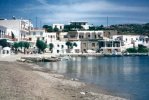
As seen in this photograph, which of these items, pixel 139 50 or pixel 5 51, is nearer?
pixel 5 51

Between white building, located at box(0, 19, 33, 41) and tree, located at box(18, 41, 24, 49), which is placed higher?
white building, located at box(0, 19, 33, 41)

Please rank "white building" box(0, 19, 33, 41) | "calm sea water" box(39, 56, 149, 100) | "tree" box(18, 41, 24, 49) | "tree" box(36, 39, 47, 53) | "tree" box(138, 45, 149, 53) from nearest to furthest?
"calm sea water" box(39, 56, 149, 100), "tree" box(18, 41, 24, 49), "tree" box(36, 39, 47, 53), "white building" box(0, 19, 33, 41), "tree" box(138, 45, 149, 53)

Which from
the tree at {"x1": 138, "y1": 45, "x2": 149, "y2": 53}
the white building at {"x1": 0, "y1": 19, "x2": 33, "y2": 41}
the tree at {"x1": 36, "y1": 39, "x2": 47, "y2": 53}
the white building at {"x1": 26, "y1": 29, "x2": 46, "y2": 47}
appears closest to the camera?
the tree at {"x1": 36, "y1": 39, "x2": 47, "y2": 53}

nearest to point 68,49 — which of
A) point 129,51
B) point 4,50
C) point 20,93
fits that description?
point 129,51

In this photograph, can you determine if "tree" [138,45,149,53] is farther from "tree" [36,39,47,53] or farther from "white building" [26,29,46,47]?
"tree" [36,39,47,53]

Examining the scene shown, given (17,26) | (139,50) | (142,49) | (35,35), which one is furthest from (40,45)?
(142,49)

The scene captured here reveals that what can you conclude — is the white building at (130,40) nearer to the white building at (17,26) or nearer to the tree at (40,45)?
the white building at (17,26)

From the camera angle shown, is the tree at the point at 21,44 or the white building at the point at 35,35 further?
the white building at the point at 35,35

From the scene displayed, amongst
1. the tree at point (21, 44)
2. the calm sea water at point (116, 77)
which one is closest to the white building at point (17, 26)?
the tree at point (21, 44)

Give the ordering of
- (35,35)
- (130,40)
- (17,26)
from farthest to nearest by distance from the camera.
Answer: (130,40) < (35,35) < (17,26)

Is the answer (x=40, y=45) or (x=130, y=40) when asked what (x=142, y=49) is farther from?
(x=40, y=45)

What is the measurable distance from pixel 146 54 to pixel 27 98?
119 metres

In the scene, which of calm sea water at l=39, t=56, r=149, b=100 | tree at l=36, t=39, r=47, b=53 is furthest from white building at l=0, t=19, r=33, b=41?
calm sea water at l=39, t=56, r=149, b=100

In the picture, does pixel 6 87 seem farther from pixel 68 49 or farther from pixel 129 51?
pixel 129 51
